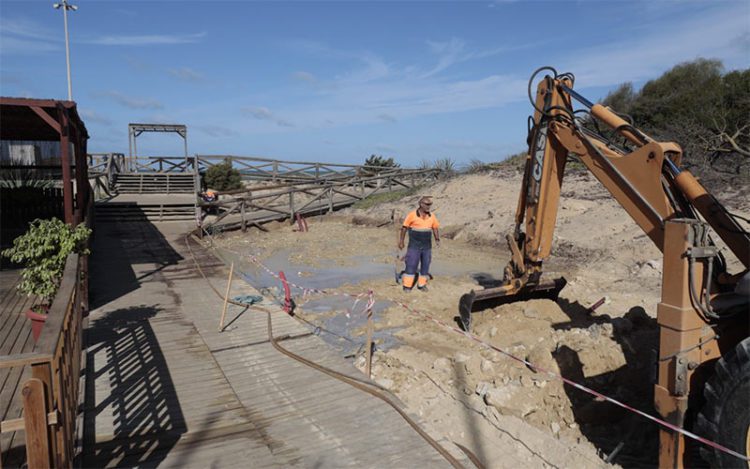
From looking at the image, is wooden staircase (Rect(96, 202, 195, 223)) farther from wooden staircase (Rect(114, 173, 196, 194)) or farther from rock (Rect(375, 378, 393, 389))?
rock (Rect(375, 378, 393, 389))

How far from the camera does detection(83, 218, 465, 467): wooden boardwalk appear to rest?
411 cm

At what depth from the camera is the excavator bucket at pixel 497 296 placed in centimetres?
708

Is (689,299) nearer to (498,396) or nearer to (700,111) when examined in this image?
(498,396)

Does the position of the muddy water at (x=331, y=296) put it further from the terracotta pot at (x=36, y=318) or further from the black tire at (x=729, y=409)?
the black tire at (x=729, y=409)

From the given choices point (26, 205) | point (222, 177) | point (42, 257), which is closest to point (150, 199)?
point (222, 177)

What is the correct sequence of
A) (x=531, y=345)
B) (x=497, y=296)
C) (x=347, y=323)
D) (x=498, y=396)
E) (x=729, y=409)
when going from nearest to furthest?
(x=729, y=409)
(x=498, y=396)
(x=531, y=345)
(x=497, y=296)
(x=347, y=323)

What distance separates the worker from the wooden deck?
570 cm

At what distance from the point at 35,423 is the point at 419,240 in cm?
714

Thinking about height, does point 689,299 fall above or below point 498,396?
above

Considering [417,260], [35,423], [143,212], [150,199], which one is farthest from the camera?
[150,199]

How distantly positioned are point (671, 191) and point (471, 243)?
1096 centimetres

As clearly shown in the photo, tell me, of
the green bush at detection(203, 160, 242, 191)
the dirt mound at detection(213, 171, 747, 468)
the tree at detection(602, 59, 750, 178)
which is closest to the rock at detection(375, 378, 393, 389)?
the dirt mound at detection(213, 171, 747, 468)

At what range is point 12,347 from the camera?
20.0 feet

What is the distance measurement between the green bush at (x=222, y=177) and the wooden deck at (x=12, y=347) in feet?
53.2
